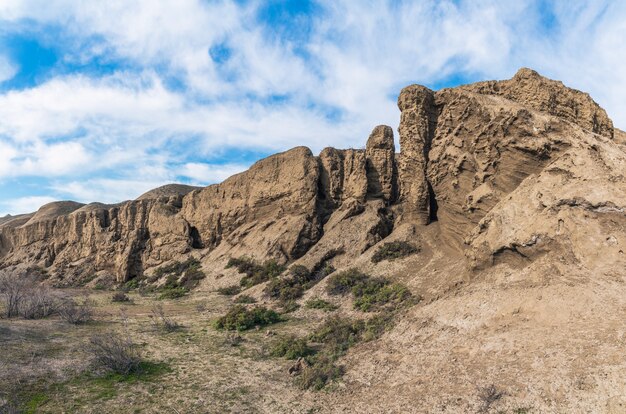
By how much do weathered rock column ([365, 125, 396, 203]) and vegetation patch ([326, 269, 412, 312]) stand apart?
40.0 ft

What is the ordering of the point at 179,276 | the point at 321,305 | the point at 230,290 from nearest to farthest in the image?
the point at 321,305, the point at 230,290, the point at 179,276

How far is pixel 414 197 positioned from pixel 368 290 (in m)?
10.5

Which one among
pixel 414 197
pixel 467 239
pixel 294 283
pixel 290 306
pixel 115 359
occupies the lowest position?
pixel 115 359

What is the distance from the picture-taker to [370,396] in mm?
12703

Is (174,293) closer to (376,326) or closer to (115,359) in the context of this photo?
(115,359)

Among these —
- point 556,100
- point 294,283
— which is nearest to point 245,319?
point 294,283

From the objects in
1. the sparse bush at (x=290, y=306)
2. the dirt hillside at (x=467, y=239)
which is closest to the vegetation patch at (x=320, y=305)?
the sparse bush at (x=290, y=306)

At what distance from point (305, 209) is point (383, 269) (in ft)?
44.7

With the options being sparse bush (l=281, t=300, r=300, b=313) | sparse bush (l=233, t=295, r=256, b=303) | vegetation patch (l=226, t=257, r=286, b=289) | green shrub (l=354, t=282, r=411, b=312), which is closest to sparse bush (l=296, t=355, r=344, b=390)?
green shrub (l=354, t=282, r=411, b=312)

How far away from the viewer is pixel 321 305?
25172mm

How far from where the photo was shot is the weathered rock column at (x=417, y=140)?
30.4 m

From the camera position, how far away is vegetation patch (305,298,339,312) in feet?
80.6

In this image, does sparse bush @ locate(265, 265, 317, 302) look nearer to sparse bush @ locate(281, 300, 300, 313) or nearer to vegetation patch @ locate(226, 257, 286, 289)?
sparse bush @ locate(281, 300, 300, 313)

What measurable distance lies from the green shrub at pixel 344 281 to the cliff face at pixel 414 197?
456cm
